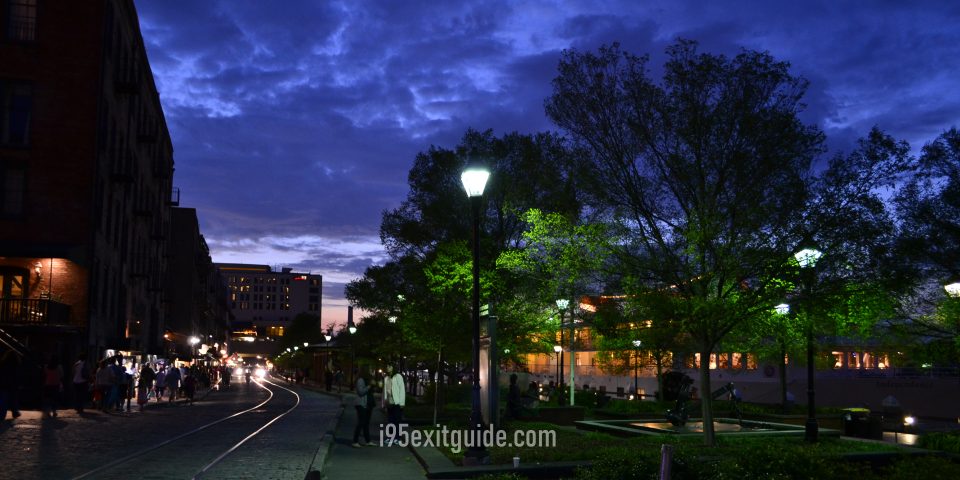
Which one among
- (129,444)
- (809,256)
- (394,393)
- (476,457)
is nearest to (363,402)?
(394,393)

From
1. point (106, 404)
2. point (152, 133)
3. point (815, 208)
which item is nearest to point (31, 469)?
point (815, 208)

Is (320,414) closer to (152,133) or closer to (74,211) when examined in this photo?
(74,211)

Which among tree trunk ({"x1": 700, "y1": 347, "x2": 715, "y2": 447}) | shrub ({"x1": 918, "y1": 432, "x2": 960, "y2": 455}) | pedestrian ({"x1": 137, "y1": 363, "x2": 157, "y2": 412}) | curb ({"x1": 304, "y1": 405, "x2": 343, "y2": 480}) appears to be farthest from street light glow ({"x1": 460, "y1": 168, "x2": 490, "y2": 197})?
pedestrian ({"x1": 137, "y1": 363, "x2": 157, "y2": 412})

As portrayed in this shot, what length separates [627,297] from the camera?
65.6ft

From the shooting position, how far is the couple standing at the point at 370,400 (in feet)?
66.5

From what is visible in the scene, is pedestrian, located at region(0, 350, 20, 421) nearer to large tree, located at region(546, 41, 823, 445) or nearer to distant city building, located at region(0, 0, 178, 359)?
distant city building, located at region(0, 0, 178, 359)

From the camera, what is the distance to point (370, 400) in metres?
20.7

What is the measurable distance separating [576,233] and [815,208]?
5.11 m

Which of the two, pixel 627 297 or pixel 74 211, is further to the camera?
pixel 74 211

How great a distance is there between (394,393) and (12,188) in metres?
22.2

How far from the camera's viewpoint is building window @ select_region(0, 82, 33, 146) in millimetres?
34812

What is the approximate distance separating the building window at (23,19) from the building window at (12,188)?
5164 mm

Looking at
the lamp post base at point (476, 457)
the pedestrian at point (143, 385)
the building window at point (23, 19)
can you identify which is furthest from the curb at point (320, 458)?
the building window at point (23, 19)

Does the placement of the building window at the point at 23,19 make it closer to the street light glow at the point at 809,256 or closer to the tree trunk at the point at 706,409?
the tree trunk at the point at 706,409
